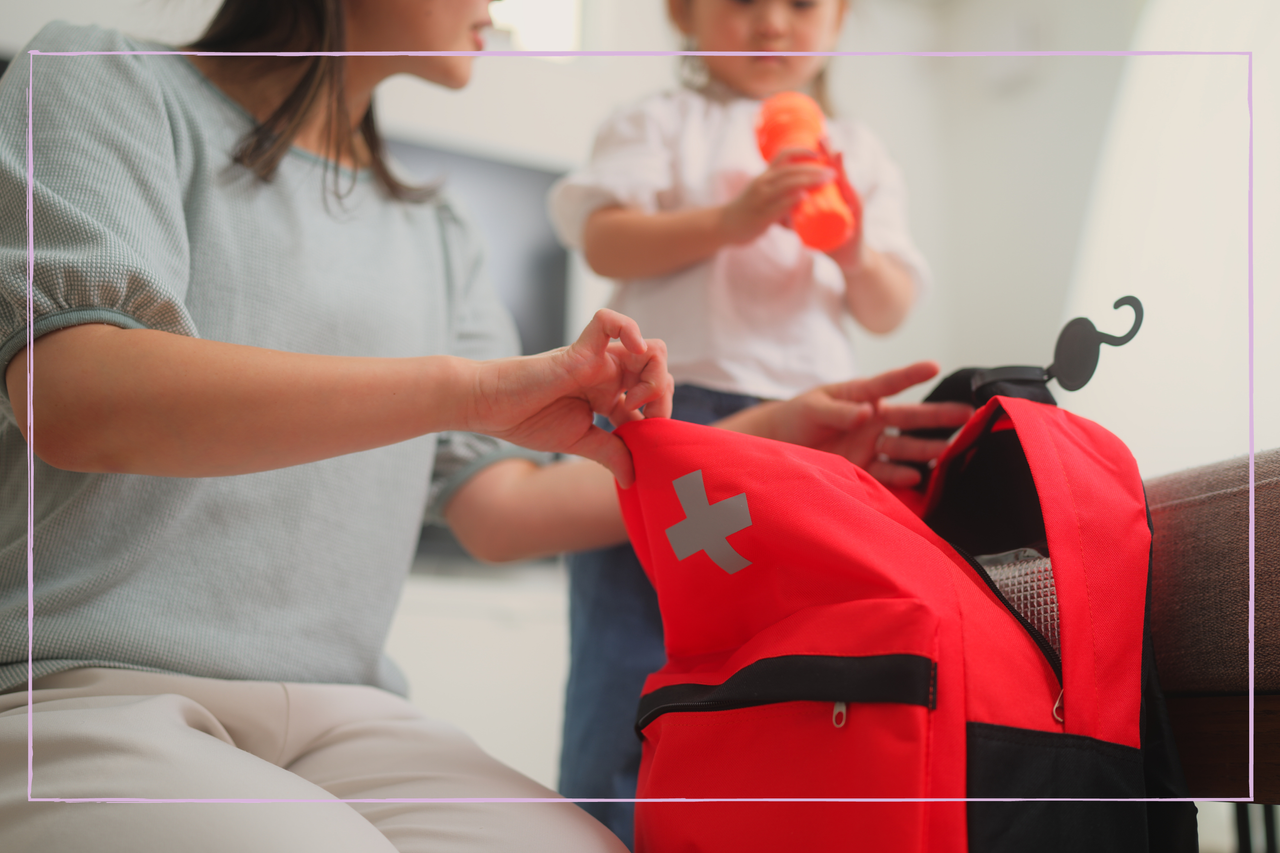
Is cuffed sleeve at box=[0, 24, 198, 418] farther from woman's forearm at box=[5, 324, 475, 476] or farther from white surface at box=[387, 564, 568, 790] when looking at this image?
white surface at box=[387, 564, 568, 790]

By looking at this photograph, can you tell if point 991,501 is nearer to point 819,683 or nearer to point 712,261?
point 819,683

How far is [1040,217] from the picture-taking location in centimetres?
64

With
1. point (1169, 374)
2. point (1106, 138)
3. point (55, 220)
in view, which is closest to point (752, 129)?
point (1106, 138)

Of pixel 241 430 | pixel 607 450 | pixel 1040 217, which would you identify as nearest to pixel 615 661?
pixel 607 450

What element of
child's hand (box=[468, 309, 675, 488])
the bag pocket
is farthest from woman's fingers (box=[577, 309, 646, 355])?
the bag pocket

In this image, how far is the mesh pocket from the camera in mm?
424

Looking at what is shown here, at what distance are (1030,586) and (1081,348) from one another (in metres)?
0.17

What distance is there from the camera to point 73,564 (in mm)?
499

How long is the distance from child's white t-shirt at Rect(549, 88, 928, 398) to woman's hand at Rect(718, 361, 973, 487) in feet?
0.26

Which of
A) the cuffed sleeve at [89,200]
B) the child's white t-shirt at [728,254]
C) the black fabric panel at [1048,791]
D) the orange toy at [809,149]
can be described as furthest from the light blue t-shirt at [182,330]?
the black fabric panel at [1048,791]

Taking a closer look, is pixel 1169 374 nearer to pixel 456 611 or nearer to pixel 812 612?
pixel 812 612

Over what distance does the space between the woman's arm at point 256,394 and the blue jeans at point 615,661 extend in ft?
0.76

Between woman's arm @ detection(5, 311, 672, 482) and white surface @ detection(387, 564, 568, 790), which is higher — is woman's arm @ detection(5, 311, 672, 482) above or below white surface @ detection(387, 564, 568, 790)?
above

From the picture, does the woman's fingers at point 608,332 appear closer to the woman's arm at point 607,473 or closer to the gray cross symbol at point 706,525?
the gray cross symbol at point 706,525
